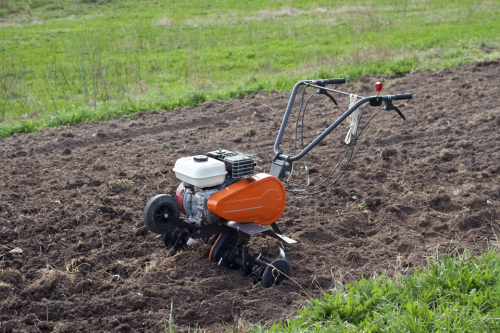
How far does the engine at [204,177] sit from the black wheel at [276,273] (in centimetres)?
58

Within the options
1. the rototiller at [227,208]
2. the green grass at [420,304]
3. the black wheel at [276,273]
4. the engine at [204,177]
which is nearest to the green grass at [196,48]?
the engine at [204,177]

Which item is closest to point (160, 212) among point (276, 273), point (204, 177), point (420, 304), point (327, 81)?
point (204, 177)

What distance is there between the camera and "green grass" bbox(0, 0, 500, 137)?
975cm

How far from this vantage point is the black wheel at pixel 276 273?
3.72 meters

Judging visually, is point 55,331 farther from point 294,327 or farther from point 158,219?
point 294,327

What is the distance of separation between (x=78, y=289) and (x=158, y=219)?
0.85 metres

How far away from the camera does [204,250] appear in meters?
4.22

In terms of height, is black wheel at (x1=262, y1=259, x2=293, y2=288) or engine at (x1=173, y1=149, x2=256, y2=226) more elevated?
engine at (x1=173, y1=149, x2=256, y2=226)

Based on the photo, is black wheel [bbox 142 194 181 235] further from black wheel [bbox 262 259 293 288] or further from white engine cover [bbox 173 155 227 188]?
black wheel [bbox 262 259 293 288]

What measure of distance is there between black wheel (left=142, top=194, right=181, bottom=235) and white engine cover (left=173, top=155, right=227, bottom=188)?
0.23 m

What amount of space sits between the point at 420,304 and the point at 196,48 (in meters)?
14.3

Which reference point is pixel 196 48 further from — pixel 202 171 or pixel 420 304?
pixel 420 304

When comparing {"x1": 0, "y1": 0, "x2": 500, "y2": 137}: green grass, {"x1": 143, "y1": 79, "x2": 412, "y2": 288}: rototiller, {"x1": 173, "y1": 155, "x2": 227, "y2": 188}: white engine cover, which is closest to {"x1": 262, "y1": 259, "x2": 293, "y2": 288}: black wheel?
{"x1": 143, "y1": 79, "x2": 412, "y2": 288}: rototiller

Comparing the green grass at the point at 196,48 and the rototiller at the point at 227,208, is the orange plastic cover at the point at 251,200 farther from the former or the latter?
the green grass at the point at 196,48
